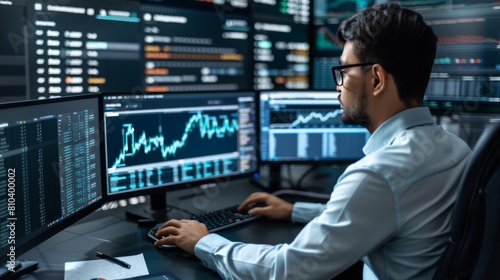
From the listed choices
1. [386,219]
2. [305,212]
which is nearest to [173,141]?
[305,212]

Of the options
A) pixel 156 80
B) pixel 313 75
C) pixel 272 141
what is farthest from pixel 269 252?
pixel 313 75

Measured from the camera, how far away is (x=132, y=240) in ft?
5.16

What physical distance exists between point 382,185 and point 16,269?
37.2 inches

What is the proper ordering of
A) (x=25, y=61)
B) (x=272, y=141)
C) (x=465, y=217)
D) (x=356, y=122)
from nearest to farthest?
1. (x=465, y=217)
2. (x=356, y=122)
3. (x=25, y=61)
4. (x=272, y=141)

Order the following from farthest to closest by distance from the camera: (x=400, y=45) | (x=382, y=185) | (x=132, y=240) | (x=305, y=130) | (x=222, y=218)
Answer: (x=305, y=130), (x=222, y=218), (x=132, y=240), (x=400, y=45), (x=382, y=185)

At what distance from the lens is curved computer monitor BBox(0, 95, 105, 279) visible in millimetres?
1153

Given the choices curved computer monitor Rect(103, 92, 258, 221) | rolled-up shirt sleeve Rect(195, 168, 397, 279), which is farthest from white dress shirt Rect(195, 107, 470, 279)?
curved computer monitor Rect(103, 92, 258, 221)

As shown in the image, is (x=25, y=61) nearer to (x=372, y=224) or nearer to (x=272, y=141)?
(x=272, y=141)

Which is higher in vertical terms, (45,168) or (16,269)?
(45,168)

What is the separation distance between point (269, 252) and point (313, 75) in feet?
5.64

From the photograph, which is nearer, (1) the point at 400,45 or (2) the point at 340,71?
(1) the point at 400,45

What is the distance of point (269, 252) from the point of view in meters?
1.23

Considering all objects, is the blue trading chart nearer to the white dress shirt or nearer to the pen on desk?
the pen on desk

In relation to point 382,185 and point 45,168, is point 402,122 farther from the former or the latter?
point 45,168
